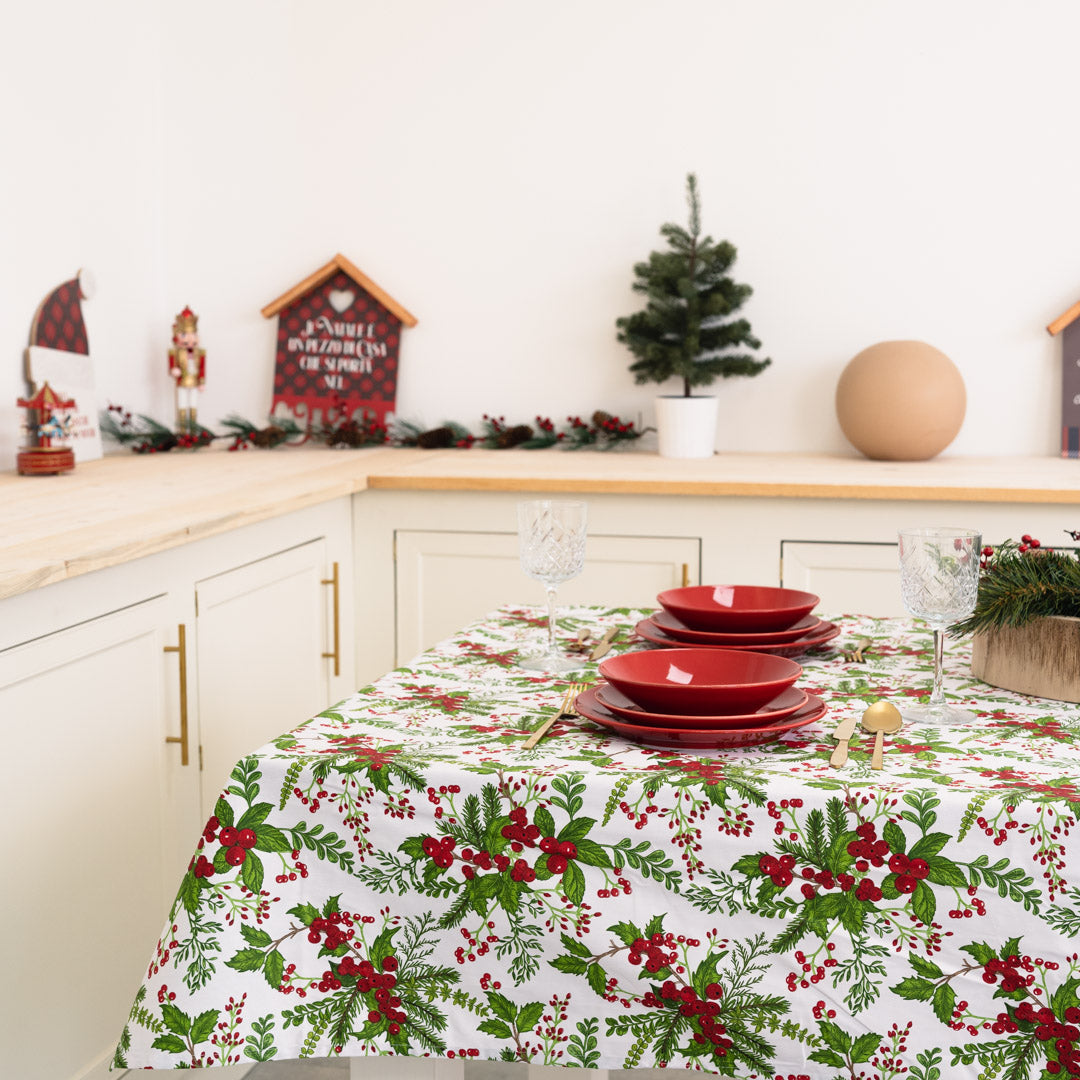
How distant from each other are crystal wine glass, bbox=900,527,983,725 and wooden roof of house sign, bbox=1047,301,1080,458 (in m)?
1.94

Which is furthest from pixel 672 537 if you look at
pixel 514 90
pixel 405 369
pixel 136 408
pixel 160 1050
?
pixel 160 1050

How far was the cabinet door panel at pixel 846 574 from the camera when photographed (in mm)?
2508

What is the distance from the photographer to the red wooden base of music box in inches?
101

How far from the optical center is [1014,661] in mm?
1301

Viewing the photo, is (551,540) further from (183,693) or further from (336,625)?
(336,625)

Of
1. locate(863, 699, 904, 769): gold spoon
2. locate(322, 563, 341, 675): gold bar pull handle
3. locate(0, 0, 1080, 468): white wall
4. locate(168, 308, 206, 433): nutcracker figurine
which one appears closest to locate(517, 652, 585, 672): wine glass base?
locate(863, 699, 904, 769): gold spoon

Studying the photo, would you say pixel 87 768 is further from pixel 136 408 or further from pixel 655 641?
pixel 136 408

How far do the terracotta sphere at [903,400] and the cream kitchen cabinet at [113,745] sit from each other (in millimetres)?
1299

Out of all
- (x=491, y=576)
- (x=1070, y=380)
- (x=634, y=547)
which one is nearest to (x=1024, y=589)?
(x=634, y=547)

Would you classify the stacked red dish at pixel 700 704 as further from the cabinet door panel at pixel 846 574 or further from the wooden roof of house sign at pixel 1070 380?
the wooden roof of house sign at pixel 1070 380

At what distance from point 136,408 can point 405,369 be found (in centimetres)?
68

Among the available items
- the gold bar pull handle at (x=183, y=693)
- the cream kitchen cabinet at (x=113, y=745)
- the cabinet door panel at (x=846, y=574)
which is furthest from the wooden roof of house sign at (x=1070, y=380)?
the gold bar pull handle at (x=183, y=693)

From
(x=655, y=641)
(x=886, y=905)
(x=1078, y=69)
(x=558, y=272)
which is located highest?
(x=1078, y=69)

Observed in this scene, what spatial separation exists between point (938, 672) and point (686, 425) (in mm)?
1799
